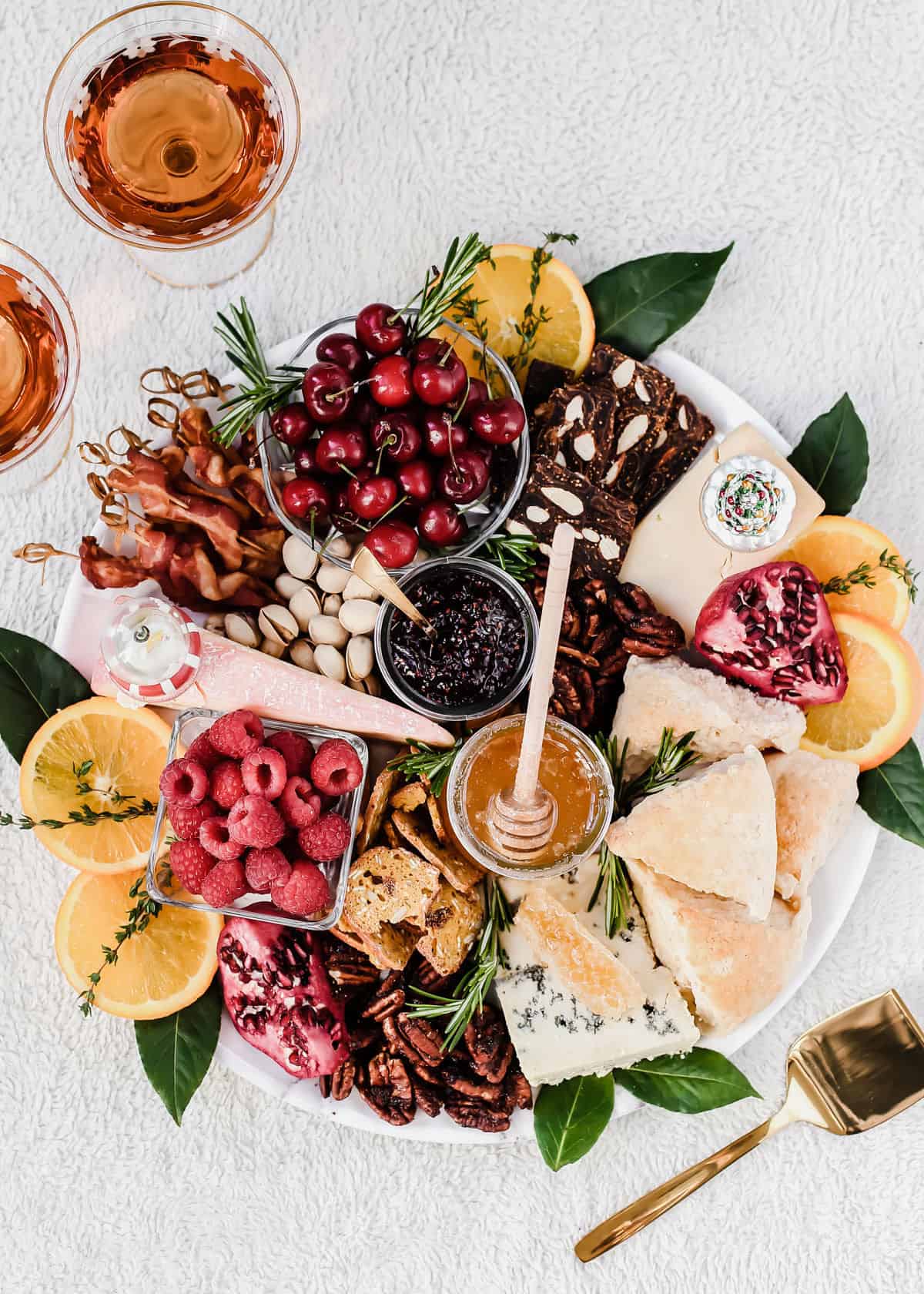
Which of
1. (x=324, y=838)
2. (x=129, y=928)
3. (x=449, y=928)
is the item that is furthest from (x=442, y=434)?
(x=129, y=928)

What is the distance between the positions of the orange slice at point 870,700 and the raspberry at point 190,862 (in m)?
0.75

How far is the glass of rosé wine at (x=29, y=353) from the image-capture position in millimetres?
1361

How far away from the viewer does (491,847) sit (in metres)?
1.25

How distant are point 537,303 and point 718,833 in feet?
2.32

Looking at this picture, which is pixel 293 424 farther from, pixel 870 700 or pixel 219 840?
pixel 870 700

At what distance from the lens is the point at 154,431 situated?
1435 mm

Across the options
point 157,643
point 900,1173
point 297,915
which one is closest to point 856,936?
point 900,1173

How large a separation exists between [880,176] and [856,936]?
1075 millimetres

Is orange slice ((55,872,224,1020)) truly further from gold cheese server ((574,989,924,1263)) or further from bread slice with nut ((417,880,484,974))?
gold cheese server ((574,989,924,1263))

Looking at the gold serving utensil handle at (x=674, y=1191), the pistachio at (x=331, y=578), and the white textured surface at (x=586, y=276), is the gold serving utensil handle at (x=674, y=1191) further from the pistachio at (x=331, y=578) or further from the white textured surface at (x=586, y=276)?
the pistachio at (x=331, y=578)

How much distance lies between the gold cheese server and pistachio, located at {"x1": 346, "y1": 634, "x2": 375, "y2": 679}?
2.53 ft

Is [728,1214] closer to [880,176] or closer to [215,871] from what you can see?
[215,871]

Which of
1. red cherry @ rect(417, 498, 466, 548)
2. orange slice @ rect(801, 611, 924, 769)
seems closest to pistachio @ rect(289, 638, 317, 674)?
red cherry @ rect(417, 498, 466, 548)

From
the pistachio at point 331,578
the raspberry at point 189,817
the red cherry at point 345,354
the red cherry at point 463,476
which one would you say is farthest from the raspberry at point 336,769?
the red cherry at point 345,354
